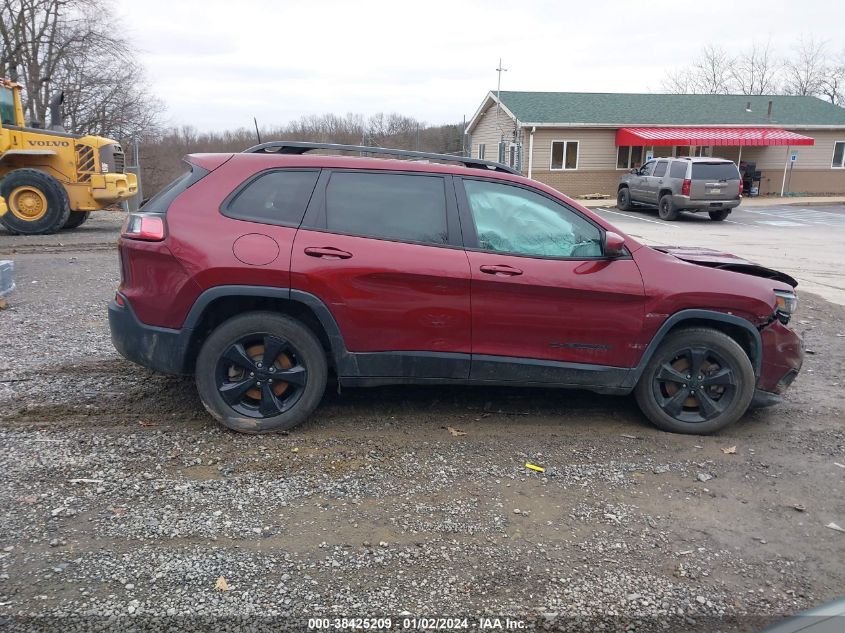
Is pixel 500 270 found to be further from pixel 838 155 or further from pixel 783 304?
pixel 838 155

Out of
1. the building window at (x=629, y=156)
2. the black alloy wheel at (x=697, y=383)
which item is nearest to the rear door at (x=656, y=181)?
the building window at (x=629, y=156)

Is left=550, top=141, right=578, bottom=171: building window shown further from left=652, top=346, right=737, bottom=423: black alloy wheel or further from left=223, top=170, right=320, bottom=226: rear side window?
left=223, top=170, right=320, bottom=226: rear side window

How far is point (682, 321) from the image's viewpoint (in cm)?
467

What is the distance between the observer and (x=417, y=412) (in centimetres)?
491

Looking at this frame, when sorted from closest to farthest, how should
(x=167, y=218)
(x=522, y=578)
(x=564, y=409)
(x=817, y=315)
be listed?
(x=522, y=578), (x=167, y=218), (x=564, y=409), (x=817, y=315)

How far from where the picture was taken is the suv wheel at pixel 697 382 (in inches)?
181

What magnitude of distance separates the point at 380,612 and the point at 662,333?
8.91 feet

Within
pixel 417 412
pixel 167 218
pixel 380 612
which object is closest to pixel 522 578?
pixel 380 612

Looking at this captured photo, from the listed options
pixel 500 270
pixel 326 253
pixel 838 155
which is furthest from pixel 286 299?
pixel 838 155

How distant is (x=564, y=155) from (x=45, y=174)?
21299 millimetres

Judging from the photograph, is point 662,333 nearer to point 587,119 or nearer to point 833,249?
point 833,249

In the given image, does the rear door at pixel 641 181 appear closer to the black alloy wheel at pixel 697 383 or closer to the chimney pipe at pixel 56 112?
the chimney pipe at pixel 56 112

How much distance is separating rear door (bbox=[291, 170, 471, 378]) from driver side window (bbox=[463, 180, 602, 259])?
19 cm

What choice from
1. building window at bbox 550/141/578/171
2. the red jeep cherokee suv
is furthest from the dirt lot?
building window at bbox 550/141/578/171
